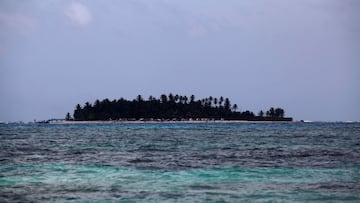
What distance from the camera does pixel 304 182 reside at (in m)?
19.4

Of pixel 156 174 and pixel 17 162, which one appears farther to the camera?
pixel 17 162

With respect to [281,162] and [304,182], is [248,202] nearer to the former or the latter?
[304,182]

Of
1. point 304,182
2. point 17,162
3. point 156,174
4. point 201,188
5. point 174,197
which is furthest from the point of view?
point 17,162

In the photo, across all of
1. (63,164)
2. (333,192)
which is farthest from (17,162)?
(333,192)

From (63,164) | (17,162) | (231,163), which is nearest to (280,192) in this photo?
(231,163)

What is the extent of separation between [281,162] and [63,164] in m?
11.6

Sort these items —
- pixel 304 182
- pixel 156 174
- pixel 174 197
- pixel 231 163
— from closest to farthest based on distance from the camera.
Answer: pixel 174 197
pixel 304 182
pixel 156 174
pixel 231 163

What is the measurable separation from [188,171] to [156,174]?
165 cm

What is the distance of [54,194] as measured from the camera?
55.1 ft

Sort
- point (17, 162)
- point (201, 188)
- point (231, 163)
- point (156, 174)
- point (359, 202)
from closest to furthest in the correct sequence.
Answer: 1. point (359, 202)
2. point (201, 188)
3. point (156, 174)
4. point (231, 163)
5. point (17, 162)

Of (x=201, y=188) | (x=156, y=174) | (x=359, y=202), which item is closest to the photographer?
(x=359, y=202)

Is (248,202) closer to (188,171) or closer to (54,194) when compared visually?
(54,194)

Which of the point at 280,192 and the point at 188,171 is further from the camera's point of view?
the point at 188,171

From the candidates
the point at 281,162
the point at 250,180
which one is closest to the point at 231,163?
the point at 281,162
